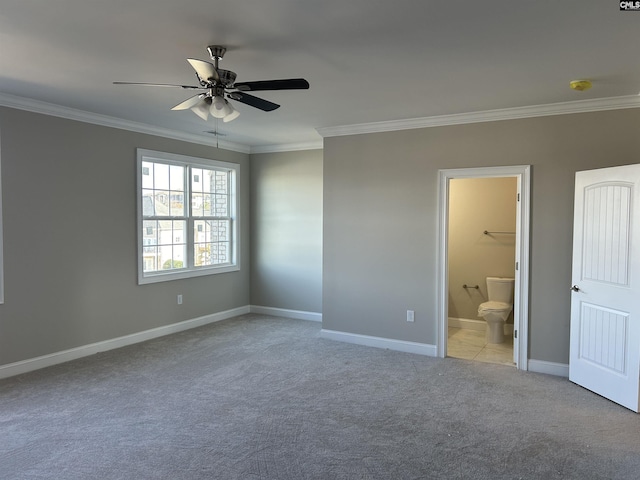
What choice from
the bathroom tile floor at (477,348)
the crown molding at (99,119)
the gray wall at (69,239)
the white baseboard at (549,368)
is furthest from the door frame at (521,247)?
the gray wall at (69,239)

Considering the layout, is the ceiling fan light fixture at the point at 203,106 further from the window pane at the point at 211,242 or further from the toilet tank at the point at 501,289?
the toilet tank at the point at 501,289

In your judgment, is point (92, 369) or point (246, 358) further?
point (246, 358)

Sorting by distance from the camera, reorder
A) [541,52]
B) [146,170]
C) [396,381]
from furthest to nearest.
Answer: [146,170] → [396,381] → [541,52]

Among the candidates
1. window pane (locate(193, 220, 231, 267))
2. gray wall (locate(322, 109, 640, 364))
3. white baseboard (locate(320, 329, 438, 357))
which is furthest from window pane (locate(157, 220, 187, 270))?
white baseboard (locate(320, 329, 438, 357))

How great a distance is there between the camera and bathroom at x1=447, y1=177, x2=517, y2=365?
5746 millimetres

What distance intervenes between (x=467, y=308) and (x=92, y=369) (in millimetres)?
4652

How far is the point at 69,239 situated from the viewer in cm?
455

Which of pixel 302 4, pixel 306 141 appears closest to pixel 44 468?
pixel 302 4

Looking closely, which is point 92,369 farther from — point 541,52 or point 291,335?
point 541,52

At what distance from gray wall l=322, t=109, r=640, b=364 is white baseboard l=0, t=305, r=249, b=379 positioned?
71.7 inches

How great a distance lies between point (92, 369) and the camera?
4293 millimetres

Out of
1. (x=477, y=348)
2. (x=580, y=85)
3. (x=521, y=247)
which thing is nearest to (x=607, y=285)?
(x=521, y=247)

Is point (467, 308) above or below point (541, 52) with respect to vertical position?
below

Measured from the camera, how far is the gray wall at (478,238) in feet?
18.9
